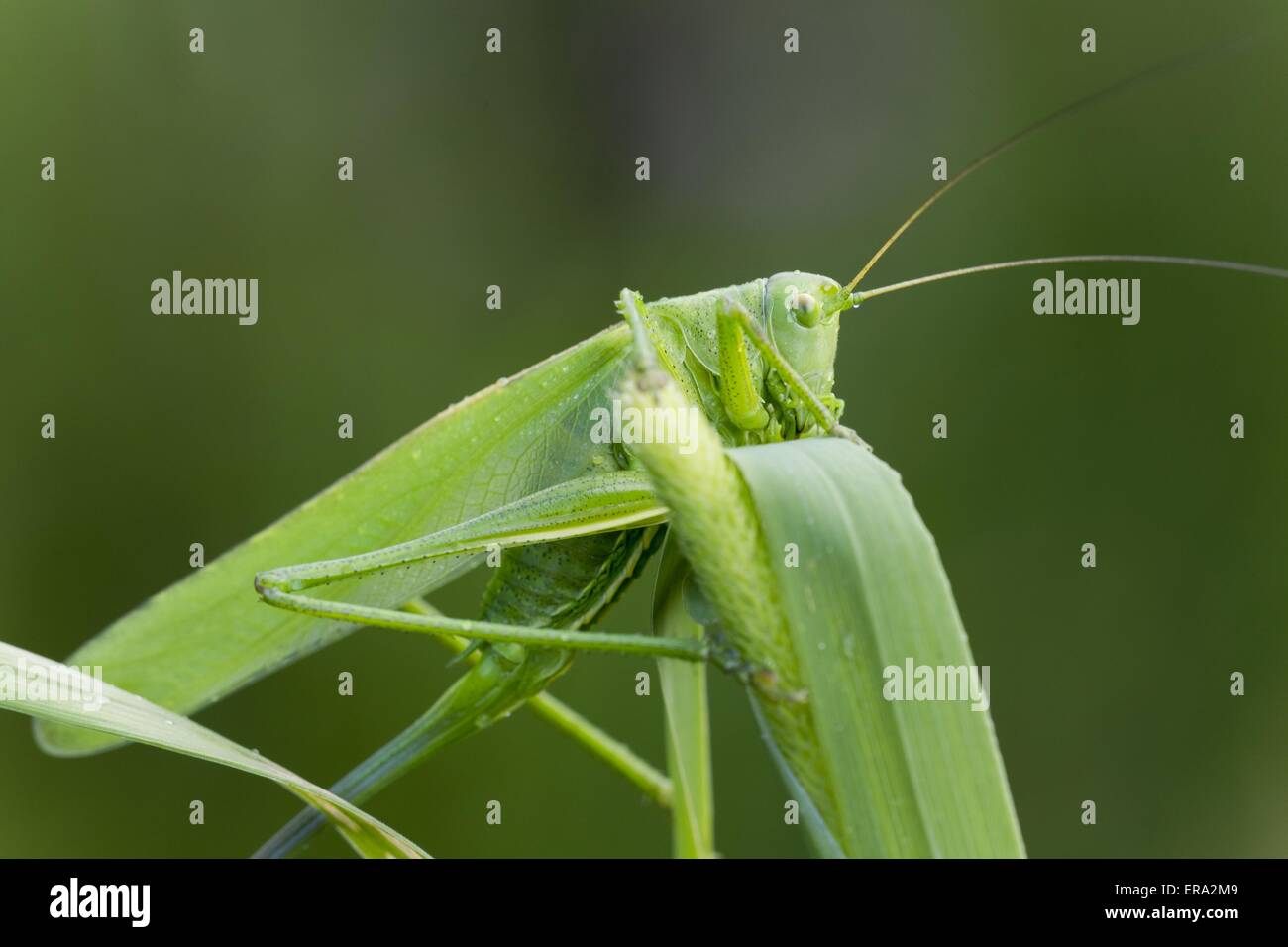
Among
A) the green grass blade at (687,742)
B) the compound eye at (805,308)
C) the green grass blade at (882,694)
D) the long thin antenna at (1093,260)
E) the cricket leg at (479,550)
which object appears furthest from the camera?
the compound eye at (805,308)

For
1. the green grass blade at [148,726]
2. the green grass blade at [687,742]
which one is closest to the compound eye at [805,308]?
the green grass blade at [687,742]

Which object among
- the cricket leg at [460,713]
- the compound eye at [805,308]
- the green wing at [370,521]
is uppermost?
the compound eye at [805,308]

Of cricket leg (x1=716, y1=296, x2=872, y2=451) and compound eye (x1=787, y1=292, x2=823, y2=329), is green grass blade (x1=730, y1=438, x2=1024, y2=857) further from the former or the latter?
compound eye (x1=787, y1=292, x2=823, y2=329)

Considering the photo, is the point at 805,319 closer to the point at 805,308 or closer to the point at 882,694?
the point at 805,308

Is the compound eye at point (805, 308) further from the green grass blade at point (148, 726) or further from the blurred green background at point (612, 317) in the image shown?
the blurred green background at point (612, 317)

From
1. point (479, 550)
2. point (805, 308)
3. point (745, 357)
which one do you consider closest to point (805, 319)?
point (805, 308)

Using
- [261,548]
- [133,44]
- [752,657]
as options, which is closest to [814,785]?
[752,657]

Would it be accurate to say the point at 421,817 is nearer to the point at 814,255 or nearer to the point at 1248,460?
the point at 814,255
